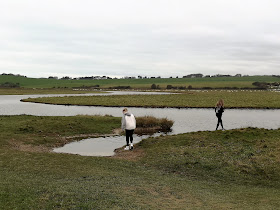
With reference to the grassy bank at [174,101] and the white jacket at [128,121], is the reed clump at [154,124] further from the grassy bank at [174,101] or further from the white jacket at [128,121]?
the grassy bank at [174,101]

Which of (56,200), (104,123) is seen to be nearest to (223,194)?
(56,200)

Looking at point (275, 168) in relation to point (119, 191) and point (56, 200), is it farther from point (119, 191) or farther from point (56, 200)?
point (56, 200)

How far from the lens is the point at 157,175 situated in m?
15.0

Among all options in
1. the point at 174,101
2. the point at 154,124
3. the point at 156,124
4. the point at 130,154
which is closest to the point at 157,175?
the point at 130,154

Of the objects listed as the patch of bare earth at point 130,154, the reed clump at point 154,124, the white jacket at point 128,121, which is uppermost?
the white jacket at point 128,121

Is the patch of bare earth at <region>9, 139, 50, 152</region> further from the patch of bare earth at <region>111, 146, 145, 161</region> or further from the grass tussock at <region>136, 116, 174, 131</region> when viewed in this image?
the grass tussock at <region>136, 116, 174, 131</region>

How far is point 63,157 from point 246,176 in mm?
10664

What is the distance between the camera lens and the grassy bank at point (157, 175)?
10203 mm

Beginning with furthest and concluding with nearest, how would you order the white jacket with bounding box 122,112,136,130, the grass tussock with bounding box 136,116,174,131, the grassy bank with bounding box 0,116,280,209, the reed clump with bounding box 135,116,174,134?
the grass tussock with bounding box 136,116,174,131, the reed clump with bounding box 135,116,174,134, the white jacket with bounding box 122,112,136,130, the grassy bank with bounding box 0,116,280,209

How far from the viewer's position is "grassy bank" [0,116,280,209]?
402 inches

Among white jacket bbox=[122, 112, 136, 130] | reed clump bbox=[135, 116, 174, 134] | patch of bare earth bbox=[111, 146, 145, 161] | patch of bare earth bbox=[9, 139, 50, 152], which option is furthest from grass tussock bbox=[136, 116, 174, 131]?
patch of bare earth bbox=[9, 139, 50, 152]

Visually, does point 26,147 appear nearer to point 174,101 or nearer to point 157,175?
point 157,175

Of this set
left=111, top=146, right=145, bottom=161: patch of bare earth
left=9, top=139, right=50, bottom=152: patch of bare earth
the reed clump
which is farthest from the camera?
the reed clump

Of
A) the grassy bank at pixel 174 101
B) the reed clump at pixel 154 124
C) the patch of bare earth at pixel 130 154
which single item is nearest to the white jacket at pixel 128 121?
the patch of bare earth at pixel 130 154
